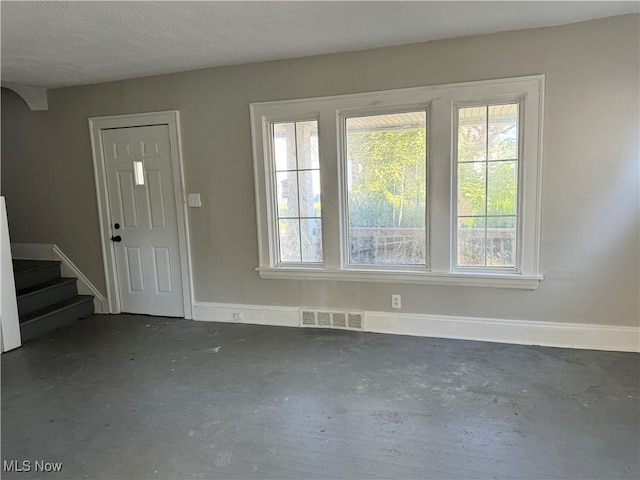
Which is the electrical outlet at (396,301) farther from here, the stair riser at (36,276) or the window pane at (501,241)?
the stair riser at (36,276)

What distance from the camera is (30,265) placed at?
4363mm

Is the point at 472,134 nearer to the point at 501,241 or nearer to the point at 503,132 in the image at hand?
the point at 503,132

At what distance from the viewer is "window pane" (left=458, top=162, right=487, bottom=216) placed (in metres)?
3.21

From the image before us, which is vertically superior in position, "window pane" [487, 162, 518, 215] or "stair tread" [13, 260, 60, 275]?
"window pane" [487, 162, 518, 215]

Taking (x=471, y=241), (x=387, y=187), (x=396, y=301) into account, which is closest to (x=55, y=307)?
(x=396, y=301)

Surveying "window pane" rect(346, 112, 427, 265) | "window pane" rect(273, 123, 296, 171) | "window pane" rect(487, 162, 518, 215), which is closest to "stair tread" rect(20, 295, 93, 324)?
"window pane" rect(273, 123, 296, 171)

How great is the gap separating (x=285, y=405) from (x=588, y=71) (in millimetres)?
3109

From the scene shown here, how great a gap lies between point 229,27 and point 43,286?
→ 10.9ft

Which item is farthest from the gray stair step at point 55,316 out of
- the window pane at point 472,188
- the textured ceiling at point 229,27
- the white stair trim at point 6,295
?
the window pane at point 472,188

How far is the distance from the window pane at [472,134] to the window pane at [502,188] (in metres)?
0.14

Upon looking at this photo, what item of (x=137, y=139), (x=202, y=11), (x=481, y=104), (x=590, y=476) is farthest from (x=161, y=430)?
(x=481, y=104)

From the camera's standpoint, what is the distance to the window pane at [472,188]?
3205 mm

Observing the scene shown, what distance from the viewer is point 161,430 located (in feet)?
7.44

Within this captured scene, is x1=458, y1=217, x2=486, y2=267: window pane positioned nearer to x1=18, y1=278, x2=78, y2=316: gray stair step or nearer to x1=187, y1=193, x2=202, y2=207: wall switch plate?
x1=187, y1=193, x2=202, y2=207: wall switch plate
